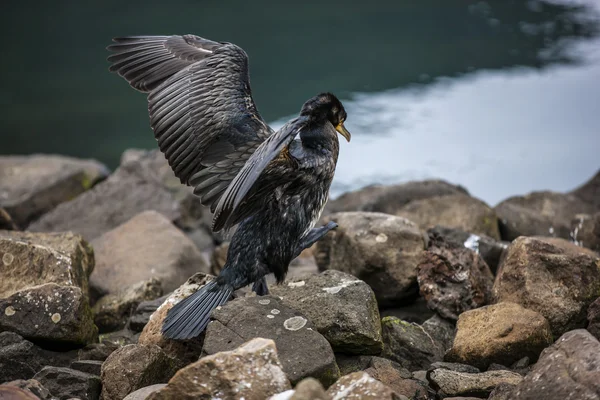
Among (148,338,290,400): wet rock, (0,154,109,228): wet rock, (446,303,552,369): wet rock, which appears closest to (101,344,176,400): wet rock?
(148,338,290,400): wet rock

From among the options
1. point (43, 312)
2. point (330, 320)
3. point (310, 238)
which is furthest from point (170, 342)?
point (310, 238)

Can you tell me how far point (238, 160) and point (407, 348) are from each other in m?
1.23

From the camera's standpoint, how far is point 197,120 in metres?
4.27

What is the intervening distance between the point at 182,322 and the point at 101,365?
1.34 feet

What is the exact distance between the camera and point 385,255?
185 inches

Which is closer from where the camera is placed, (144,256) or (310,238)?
(310,238)

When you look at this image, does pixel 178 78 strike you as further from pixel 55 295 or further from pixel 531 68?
pixel 531 68

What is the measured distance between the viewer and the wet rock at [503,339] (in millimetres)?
3670

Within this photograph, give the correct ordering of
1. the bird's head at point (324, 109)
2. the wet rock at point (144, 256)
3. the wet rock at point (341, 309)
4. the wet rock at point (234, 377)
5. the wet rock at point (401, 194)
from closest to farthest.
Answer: the wet rock at point (234, 377) → the wet rock at point (341, 309) → the bird's head at point (324, 109) → the wet rock at point (144, 256) → the wet rock at point (401, 194)

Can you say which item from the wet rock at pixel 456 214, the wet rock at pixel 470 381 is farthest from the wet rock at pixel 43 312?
the wet rock at pixel 456 214

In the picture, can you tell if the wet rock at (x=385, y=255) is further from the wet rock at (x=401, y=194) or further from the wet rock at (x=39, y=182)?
the wet rock at (x=39, y=182)

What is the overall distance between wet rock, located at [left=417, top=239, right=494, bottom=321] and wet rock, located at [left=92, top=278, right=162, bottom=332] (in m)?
1.56

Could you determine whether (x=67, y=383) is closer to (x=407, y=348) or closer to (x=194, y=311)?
(x=194, y=311)

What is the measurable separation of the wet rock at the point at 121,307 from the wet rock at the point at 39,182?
2.97m
